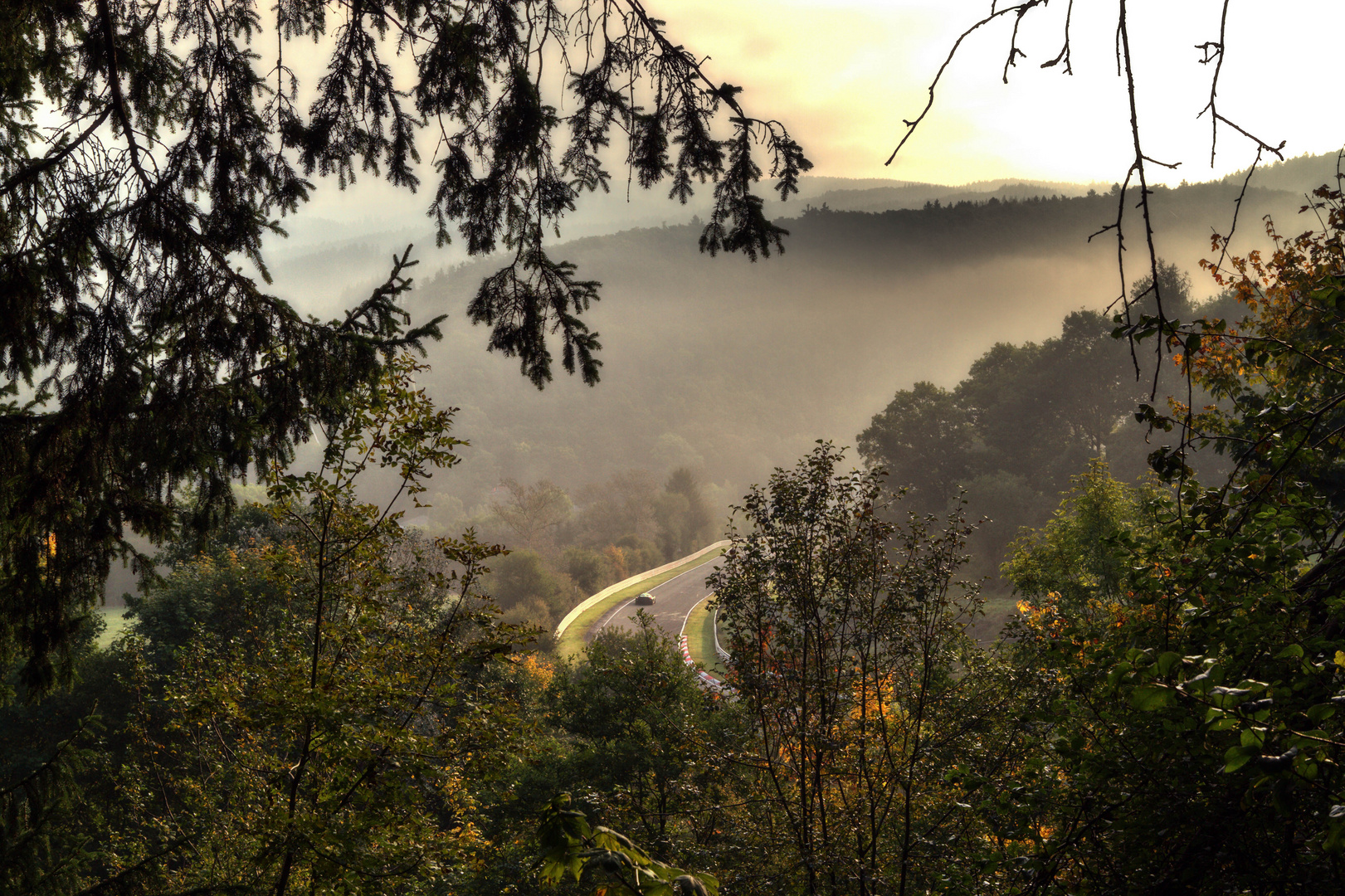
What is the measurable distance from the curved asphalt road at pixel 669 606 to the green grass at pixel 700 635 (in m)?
0.51

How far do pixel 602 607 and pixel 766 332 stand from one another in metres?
107

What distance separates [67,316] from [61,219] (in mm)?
542

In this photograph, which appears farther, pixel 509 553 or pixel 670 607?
pixel 670 607

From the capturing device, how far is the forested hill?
9244cm

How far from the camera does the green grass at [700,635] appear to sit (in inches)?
1412

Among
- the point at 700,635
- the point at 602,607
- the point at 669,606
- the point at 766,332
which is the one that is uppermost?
the point at 766,332

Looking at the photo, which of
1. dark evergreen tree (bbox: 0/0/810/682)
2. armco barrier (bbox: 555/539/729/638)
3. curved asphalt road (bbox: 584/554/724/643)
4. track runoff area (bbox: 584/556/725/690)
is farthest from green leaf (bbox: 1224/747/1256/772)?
armco barrier (bbox: 555/539/729/638)

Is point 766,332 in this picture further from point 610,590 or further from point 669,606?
point 669,606

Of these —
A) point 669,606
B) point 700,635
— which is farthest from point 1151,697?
point 669,606

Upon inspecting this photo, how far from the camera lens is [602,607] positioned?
45.9 m

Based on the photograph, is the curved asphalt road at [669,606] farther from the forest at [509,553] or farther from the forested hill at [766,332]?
the forested hill at [766,332]

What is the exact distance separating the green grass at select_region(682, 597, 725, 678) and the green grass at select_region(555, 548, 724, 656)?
74 cm

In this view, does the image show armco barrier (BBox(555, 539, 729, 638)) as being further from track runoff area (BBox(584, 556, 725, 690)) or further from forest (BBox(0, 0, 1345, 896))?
forest (BBox(0, 0, 1345, 896))

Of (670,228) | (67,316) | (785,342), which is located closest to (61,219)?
(67,316)
